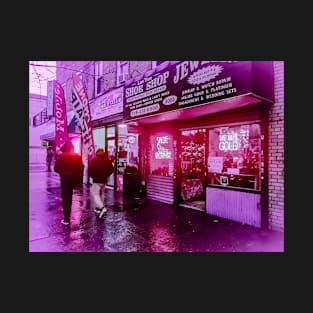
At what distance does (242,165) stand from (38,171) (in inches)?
598

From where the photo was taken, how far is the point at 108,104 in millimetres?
9836

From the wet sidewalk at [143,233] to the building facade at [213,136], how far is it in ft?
1.63

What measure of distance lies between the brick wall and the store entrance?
2.04 meters

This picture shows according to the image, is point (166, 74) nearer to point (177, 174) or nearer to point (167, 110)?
point (167, 110)

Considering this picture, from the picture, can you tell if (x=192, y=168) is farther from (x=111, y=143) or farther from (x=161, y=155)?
(x=111, y=143)

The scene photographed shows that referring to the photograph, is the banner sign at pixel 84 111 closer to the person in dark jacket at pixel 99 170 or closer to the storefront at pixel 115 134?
the storefront at pixel 115 134

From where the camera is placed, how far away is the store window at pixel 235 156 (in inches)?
211

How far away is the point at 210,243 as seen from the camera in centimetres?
444

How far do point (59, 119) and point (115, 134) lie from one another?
2081 mm

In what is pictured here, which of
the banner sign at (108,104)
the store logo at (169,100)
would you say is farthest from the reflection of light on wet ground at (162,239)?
the banner sign at (108,104)

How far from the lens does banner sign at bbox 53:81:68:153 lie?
8.16 meters

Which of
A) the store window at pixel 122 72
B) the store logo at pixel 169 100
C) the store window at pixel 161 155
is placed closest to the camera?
the store logo at pixel 169 100

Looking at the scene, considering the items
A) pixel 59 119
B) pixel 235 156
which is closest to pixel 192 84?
pixel 235 156

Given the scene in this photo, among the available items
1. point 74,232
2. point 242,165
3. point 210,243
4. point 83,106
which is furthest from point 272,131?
point 83,106
